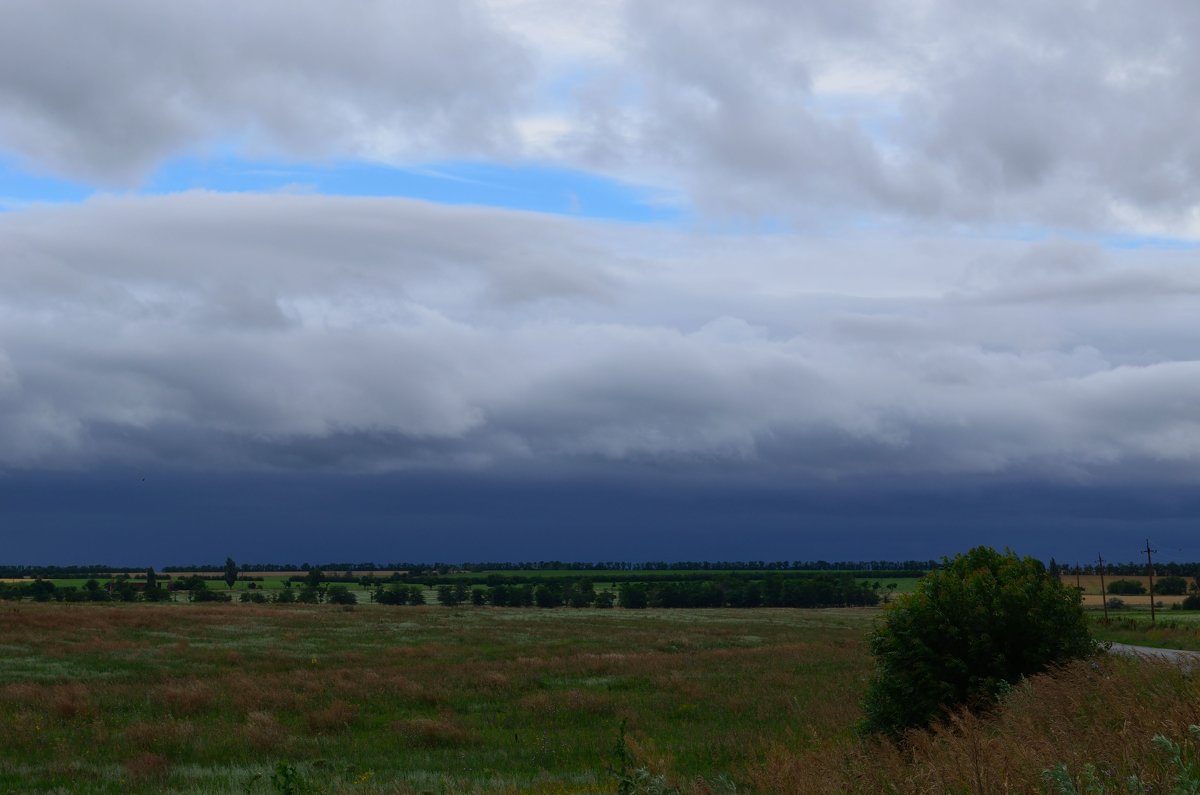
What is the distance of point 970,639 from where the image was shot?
15.9 meters

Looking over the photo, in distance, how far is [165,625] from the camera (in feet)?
171

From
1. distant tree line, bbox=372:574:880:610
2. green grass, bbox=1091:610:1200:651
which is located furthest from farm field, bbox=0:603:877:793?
distant tree line, bbox=372:574:880:610

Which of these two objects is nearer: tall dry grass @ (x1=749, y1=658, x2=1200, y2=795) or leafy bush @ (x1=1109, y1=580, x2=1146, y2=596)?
tall dry grass @ (x1=749, y1=658, x2=1200, y2=795)

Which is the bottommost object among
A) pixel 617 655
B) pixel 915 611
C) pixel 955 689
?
pixel 617 655

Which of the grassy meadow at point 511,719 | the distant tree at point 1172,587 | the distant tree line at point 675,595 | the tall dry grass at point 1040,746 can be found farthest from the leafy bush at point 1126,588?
the tall dry grass at point 1040,746

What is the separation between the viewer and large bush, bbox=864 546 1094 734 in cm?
1580

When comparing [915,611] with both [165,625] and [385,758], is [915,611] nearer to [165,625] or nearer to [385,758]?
[385,758]

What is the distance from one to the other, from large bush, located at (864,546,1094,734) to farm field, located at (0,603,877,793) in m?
2.00

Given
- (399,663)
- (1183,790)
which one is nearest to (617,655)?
(399,663)

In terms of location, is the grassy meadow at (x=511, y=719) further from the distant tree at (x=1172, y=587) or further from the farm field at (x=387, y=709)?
the distant tree at (x=1172, y=587)

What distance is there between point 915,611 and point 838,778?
25.9 ft

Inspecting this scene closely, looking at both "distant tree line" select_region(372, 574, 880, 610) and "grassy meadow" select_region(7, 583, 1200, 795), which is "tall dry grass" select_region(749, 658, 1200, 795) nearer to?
"grassy meadow" select_region(7, 583, 1200, 795)

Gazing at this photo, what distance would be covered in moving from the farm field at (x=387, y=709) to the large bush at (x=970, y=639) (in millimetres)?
1996

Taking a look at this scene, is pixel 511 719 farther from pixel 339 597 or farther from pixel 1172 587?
pixel 1172 587
